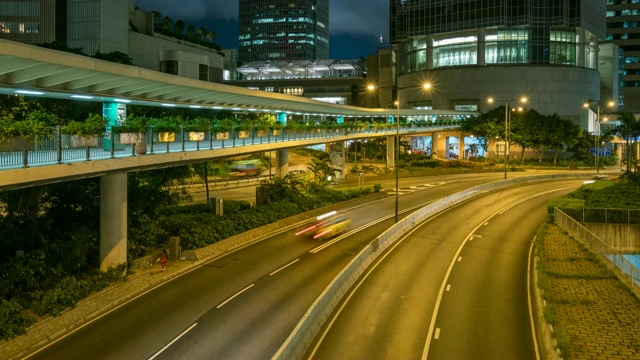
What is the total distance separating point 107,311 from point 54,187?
8117 millimetres

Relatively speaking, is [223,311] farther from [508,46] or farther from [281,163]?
[508,46]

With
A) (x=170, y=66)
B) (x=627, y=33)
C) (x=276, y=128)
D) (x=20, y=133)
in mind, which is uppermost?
(x=627, y=33)

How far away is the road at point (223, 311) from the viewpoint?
18156 millimetres

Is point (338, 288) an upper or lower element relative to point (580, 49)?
lower

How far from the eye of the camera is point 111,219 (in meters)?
24.9

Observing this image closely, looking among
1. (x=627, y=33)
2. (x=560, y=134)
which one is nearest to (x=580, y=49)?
(x=560, y=134)

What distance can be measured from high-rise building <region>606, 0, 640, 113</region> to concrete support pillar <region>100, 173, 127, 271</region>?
156044 millimetres

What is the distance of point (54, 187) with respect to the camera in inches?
1042

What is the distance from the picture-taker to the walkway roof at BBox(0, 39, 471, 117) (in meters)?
17.9

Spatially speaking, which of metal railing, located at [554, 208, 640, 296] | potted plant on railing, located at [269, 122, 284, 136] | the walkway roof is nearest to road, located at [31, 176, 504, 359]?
the walkway roof

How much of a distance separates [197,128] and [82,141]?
29.0 feet

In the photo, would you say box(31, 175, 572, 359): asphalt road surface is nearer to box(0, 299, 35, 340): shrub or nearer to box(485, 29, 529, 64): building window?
box(0, 299, 35, 340): shrub

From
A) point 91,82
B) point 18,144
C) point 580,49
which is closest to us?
point 18,144

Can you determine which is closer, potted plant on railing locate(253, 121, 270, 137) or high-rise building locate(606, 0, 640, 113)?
potted plant on railing locate(253, 121, 270, 137)
